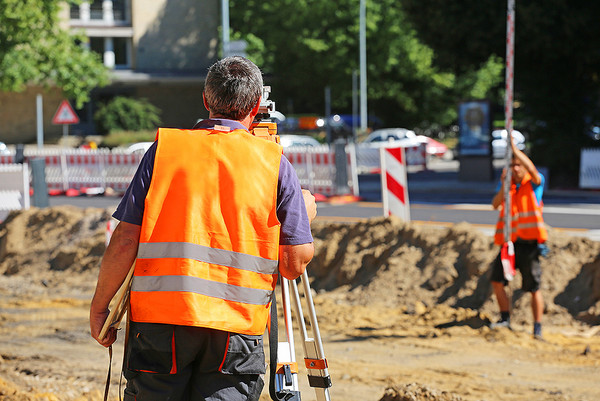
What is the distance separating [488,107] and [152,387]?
22.3 m

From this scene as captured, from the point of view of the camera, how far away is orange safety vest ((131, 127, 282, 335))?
118 inches

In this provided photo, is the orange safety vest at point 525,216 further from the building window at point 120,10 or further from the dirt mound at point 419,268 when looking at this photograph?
the building window at point 120,10

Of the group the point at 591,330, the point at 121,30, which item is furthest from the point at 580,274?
the point at 121,30

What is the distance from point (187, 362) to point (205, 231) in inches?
18.4

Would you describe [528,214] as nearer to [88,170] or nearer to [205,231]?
[205,231]

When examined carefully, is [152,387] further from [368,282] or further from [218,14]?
[218,14]

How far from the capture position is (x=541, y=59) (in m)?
22.8

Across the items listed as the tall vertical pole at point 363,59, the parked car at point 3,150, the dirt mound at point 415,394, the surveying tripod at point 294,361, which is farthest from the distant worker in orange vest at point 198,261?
the tall vertical pole at point 363,59

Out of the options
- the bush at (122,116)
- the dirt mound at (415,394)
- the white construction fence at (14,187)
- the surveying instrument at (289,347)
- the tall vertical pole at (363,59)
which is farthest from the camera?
the bush at (122,116)

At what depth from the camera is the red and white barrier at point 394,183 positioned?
11891 millimetres

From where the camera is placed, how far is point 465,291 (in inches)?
366

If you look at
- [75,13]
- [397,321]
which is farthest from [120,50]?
[397,321]

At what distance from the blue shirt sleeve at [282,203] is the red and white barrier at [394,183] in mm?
8734

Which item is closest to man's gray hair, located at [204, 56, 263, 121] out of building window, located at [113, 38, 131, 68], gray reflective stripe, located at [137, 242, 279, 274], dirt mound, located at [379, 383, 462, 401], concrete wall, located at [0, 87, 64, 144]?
gray reflective stripe, located at [137, 242, 279, 274]
